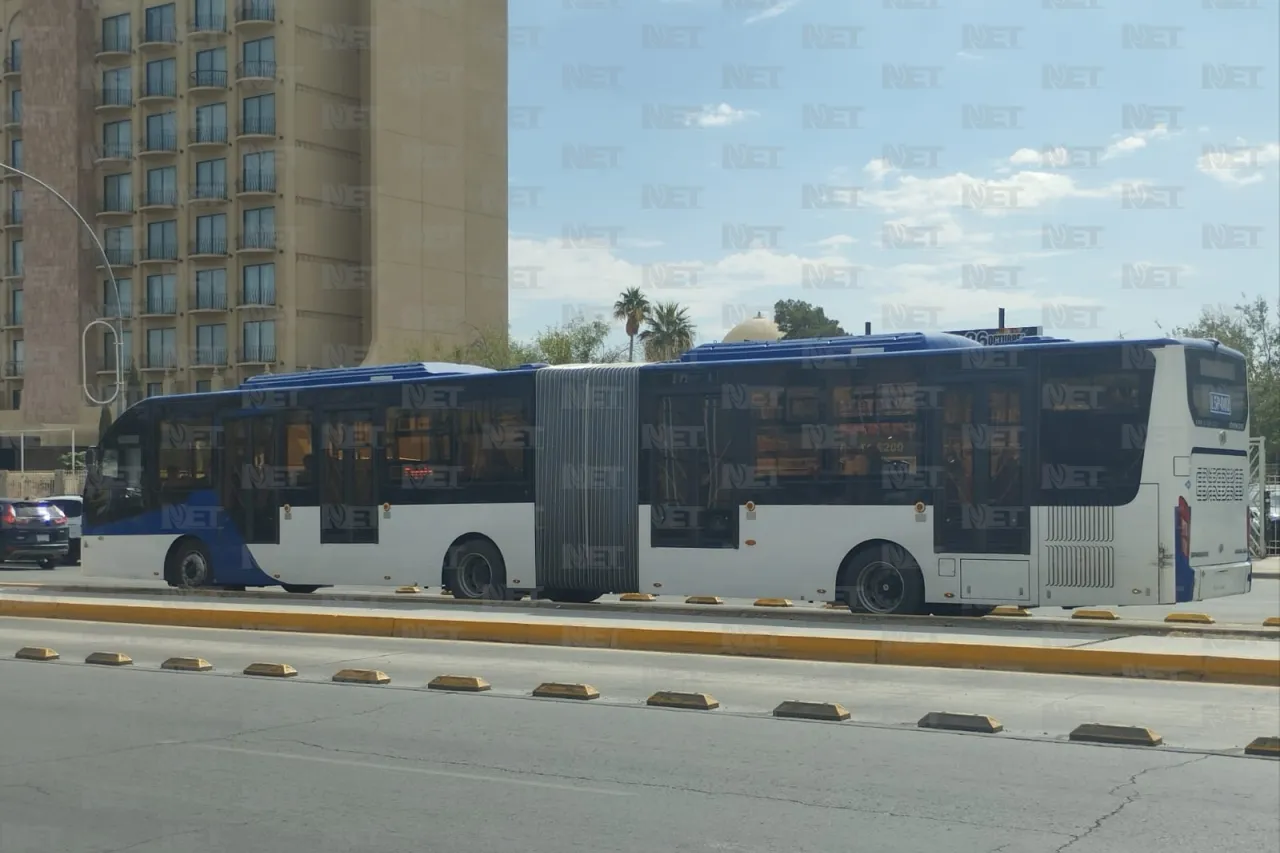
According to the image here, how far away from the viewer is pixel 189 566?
23.1m

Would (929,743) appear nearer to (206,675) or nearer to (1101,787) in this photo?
(1101,787)

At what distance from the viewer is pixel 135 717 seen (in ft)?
35.5

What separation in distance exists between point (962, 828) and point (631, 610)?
11.7 m

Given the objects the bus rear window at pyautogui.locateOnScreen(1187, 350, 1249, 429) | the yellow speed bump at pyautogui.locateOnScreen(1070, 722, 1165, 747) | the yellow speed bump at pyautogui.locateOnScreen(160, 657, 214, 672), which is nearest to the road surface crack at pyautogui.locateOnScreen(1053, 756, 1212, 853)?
the yellow speed bump at pyautogui.locateOnScreen(1070, 722, 1165, 747)

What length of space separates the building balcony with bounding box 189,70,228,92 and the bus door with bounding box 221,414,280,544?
5339 centimetres

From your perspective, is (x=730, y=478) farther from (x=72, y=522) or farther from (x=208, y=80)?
(x=208, y=80)

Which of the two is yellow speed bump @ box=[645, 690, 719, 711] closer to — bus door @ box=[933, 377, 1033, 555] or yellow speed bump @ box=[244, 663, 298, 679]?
yellow speed bump @ box=[244, 663, 298, 679]

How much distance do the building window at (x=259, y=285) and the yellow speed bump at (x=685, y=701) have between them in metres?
61.8

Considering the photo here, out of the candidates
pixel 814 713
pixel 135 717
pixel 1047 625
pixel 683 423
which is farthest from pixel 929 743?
pixel 683 423

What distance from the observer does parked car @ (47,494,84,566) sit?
116 feet

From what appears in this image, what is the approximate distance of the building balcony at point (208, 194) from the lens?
7144 centimetres

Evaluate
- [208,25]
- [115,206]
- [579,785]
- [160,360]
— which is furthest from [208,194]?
[579,785]

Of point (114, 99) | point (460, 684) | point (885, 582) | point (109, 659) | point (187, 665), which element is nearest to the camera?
point (460, 684)

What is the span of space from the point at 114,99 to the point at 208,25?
24.8 feet
